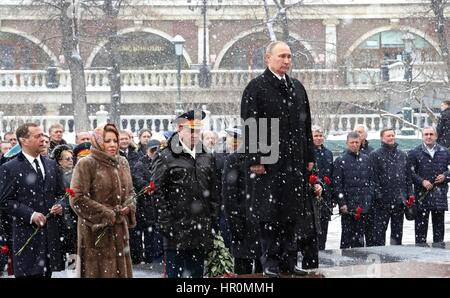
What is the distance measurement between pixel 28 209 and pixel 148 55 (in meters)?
39.8

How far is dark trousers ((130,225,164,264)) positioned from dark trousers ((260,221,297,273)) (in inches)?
179

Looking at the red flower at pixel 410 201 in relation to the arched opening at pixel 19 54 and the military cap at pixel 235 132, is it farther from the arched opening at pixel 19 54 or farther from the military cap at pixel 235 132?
the arched opening at pixel 19 54

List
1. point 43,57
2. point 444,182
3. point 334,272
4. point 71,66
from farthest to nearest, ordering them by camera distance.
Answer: point 43,57
point 71,66
point 444,182
point 334,272

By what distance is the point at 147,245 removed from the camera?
14.4 m

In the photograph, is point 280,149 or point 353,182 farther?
point 353,182

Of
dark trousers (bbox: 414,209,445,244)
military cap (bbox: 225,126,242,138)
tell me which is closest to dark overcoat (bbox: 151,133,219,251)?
military cap (bbox: 225,126,242,138)

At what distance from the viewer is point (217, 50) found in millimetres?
49156

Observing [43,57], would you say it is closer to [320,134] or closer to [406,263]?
[320,134]

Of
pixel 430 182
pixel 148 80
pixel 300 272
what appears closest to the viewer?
pixel 300 272

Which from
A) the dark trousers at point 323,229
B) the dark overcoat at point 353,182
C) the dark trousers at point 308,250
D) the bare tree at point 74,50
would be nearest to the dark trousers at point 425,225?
the dark overcoat at point 353,182

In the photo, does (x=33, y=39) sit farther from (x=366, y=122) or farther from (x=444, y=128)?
(x=444, y=128)

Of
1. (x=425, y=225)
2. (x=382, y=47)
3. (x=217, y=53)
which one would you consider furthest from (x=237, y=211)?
(x=382, y=47)
